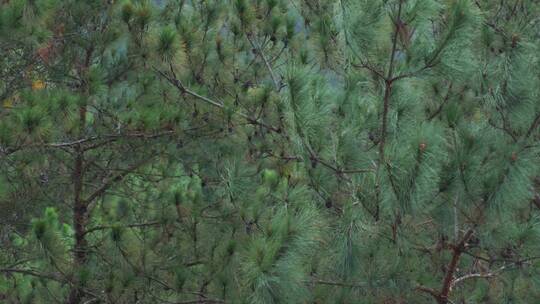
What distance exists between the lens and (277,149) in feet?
16.5

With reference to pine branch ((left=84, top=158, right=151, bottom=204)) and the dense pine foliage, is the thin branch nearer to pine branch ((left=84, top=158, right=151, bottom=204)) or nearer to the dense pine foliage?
the dense pine foliage

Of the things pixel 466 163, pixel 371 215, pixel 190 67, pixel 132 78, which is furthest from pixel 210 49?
pixel 466 163

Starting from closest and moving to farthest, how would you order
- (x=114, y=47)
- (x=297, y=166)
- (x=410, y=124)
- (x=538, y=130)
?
1. (x=410, y=124)
2. (x=538, y=130)
3. (x=297, y=166)
4. (x=114, y=47)

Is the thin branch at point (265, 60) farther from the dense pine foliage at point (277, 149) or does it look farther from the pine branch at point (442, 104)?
the pine branch at point (442, 104)

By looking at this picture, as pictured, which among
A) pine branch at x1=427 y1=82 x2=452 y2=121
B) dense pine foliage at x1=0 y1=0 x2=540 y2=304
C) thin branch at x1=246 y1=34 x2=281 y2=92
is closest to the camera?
dense pine foliage at x1=0 y1=0 x2=540 y2=304

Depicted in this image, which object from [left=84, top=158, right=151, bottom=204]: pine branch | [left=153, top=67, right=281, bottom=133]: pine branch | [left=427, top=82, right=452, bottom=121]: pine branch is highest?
[left=427, top=82, right=452, bottom=121]: pine branch

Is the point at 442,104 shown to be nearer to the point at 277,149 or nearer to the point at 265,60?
the point at 277,149

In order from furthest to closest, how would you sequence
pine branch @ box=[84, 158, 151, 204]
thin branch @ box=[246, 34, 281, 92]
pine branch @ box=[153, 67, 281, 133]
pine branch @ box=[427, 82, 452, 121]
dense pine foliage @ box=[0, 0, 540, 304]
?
pine branch @ box=[84, 158, 151, 204], thin branch @ box=[246, 34, 281, 92], pine branch @ box=[153, 67, 281, 133], pine branch @ box=[427, 82, 452, 121], dense pine foliage @ box=[0, 0, 540, 304]

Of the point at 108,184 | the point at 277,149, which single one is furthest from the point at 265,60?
the point at 108,184

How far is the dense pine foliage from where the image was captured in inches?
117

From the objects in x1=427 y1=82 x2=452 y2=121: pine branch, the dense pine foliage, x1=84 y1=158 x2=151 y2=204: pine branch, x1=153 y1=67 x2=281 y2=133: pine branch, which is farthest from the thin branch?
x1=427 y1=82 x2=452 y2=121: pine branch

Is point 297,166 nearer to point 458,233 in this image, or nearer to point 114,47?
point 458,233

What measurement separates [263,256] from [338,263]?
2.23ft

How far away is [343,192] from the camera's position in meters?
3.54
